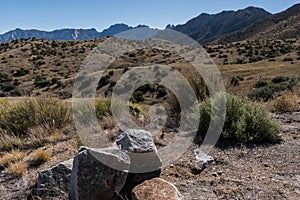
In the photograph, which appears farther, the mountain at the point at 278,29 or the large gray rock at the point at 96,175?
the mountain at the point at 278,29

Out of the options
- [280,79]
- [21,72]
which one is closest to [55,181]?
[280,79]

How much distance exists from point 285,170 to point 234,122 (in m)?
1.93

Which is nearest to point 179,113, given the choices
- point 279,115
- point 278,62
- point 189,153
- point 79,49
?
point 189,153

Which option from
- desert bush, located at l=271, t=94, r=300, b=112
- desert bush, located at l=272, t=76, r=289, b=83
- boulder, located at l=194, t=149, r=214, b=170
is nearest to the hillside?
desert bush, located at l=272, t=76, r=289, b=83

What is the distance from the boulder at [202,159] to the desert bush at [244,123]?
0.95 m

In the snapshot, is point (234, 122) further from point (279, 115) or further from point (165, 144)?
point (279, 115)

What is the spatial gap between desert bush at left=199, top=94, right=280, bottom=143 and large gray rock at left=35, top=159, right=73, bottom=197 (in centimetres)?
319

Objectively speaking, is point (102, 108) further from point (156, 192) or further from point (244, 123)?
point (156, 192)

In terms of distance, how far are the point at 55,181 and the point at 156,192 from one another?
1756 millimetres

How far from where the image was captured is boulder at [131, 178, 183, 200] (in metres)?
4.12

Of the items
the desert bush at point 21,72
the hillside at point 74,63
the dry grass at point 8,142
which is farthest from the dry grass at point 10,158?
the desert bush at point 21,72

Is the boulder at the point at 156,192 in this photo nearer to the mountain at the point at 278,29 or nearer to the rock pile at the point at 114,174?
the rock pile at the point at 114,174

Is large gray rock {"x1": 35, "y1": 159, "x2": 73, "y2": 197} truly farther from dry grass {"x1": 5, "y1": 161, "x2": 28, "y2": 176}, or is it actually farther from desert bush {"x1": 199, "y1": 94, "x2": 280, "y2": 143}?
desert bush {"x1": 199, "y1": 94, "x2": 280, "y2": 143}

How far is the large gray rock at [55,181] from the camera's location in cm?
500
